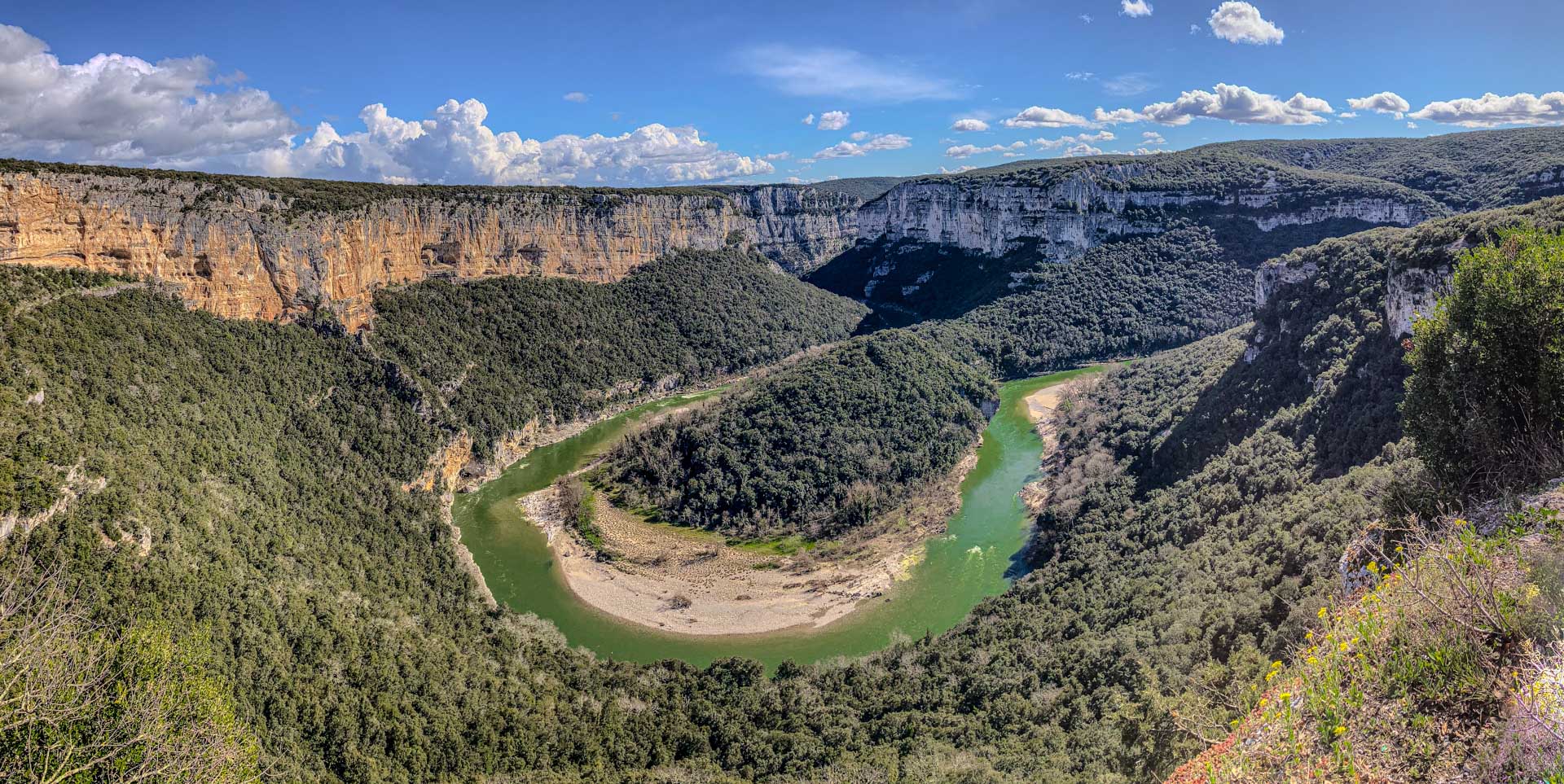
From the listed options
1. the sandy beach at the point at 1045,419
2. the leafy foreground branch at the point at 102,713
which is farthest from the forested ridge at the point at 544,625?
the sandy beach at the point at 1045,419

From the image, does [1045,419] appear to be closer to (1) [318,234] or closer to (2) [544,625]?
(2) [544,625]

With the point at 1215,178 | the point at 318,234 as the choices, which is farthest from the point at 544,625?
the point at 1215,178

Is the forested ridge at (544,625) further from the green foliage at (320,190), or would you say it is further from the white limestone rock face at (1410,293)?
the green foliage at (320,190)

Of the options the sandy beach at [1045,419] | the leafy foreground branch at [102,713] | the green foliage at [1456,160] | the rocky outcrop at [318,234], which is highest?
the green foliage at [1456,160]

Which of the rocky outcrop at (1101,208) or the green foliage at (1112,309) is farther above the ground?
the rocky outcrop at (1101,208)

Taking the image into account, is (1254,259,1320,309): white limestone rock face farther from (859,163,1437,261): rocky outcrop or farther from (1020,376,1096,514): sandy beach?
(859,163,1437,261): rocky outcrop

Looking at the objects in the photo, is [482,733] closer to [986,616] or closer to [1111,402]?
[986,616]

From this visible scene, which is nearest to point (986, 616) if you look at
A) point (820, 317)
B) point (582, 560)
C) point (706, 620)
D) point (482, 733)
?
point (706, 620)
